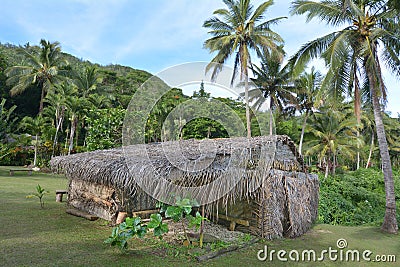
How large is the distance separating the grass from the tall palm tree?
1.87 metres

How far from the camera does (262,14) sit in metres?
15.8

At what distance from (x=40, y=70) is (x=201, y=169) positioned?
24354 mm

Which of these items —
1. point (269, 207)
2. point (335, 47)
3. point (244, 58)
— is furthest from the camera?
point (244, 58)

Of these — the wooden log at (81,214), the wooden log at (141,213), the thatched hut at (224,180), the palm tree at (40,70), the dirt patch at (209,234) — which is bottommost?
the dirt patch at (209,234)

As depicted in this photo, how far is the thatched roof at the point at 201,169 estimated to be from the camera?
19.7 feet

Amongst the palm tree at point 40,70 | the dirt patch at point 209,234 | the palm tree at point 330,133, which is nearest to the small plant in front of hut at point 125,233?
the dirt patch at point 209,234

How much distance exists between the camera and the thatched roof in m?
6.02

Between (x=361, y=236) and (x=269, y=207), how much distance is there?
3.10m

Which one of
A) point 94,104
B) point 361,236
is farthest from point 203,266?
point 94,104

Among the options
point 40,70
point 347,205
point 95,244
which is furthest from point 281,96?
point 40,70

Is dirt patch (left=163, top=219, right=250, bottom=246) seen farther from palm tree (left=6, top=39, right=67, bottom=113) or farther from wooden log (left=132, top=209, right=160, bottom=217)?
palm tree (left=6, top=39, right=67, bottom=113)

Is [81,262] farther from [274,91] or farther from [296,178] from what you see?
[274,91]

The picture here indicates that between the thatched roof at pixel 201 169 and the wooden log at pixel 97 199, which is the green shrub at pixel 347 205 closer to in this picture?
the thatched roof at pixel 201 169

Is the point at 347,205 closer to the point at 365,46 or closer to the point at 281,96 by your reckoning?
the point at 365,46
